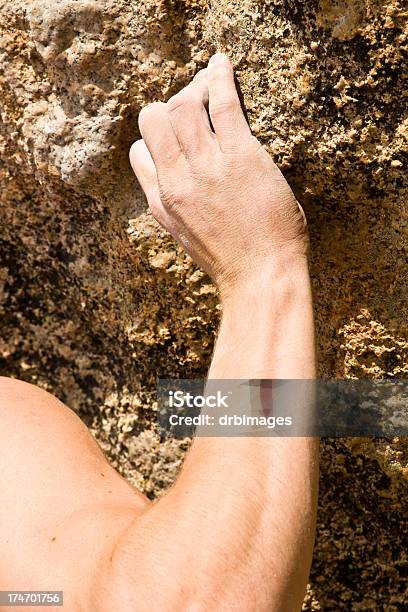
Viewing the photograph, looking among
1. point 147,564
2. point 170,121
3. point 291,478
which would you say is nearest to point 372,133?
point 170,121

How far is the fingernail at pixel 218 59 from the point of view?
104cm

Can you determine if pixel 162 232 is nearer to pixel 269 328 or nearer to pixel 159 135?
pixel 159 135

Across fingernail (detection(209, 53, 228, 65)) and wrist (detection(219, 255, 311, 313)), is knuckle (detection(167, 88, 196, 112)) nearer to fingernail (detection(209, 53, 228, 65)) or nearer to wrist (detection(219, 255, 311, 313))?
fingernail (detection(209, 53, 228, 65))

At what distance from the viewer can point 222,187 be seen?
0.99 metres

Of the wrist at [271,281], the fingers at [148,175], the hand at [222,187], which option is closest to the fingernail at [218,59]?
the hand at [222,187]

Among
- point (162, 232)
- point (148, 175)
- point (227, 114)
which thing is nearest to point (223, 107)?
point (227, 114)

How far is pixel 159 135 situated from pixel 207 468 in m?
0.41

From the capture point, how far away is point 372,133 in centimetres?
102

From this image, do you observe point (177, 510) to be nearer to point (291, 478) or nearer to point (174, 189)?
point (291, 478)

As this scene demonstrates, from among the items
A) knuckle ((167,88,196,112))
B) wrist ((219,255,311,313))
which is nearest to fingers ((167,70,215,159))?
knuckle ((167,88,196,112))

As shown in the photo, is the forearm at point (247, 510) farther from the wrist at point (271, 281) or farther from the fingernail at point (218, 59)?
the fingernail at point (218, 59)

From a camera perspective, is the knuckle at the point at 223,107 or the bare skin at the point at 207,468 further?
the knuckle at the point at 223,107

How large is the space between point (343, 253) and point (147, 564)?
48cm

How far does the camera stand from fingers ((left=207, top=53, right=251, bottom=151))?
100cm
